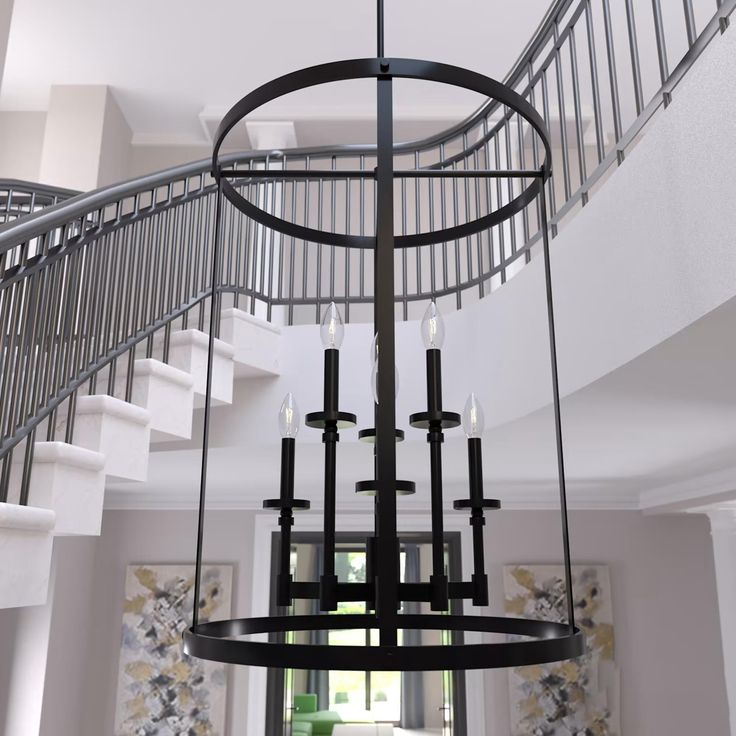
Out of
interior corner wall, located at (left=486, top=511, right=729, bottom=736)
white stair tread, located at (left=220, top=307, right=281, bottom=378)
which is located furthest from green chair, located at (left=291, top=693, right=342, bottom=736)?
white stair tread, located at (left=220, top=307, right=281, bottom=378)

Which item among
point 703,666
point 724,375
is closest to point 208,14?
point 724,375

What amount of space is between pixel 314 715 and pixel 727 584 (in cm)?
333

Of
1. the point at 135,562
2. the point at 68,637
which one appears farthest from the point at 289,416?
the point at 135,562

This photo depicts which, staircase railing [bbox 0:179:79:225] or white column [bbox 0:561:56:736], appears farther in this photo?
white column [bbox 0:561:56:736]

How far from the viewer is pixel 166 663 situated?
17.4 ft

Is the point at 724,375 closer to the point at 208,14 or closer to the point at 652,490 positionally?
the point at 652,490

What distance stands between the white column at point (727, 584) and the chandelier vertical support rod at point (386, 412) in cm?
435

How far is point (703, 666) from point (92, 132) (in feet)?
19.7

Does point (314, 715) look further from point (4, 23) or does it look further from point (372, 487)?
point (372, 487)

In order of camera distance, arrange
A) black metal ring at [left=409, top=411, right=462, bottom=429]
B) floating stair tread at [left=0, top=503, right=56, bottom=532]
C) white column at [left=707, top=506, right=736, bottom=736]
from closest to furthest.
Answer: black metal ring at [left=409, top=411, right=462, bottom=429] < floating stair tread at [left=0, top=503, right=56, bottom=532] < white column at [left=707, top=506, right=736, bottom=736]

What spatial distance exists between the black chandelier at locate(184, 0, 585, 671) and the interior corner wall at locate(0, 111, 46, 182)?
5.68m

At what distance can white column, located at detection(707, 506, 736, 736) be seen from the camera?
4.26 meters

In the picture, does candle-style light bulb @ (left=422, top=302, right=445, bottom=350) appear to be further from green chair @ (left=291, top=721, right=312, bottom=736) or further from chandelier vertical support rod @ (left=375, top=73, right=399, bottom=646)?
green chair @ (left=291, top=721, right=312, bottom=736)

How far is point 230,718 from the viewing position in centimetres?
520
